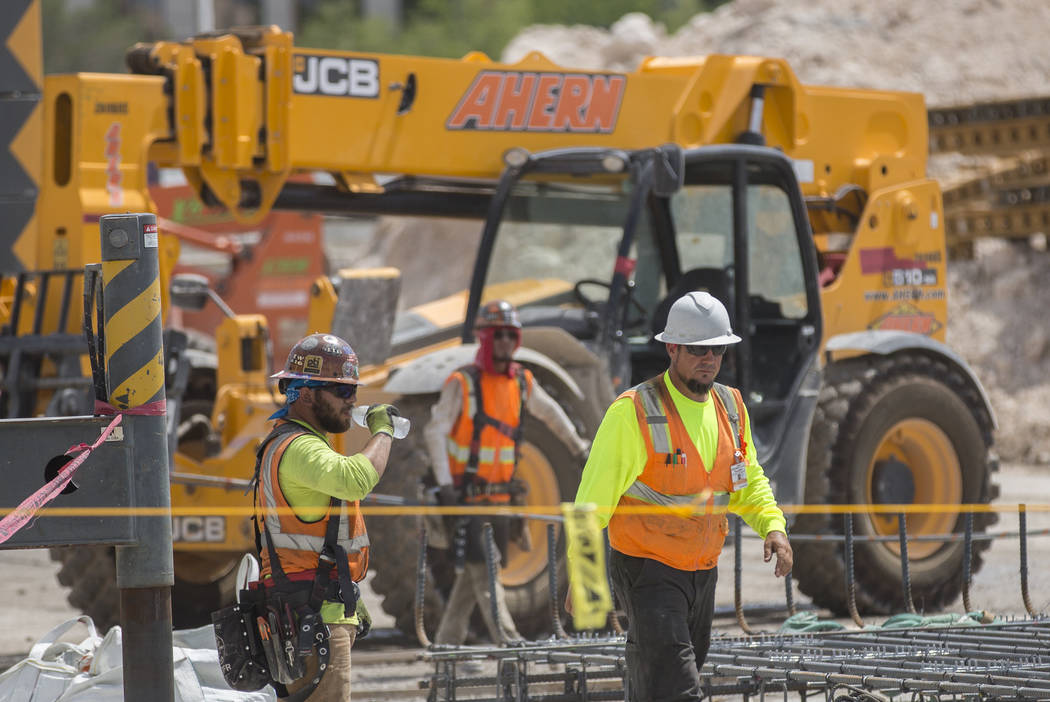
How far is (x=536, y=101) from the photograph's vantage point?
10.4 metres

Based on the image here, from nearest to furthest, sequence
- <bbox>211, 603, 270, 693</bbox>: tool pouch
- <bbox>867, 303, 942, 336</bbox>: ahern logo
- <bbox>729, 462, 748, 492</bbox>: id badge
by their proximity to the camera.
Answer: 1. <bbox>211, 603, 270, 693</bbox>: tool pouch
2. <bbox>729, 462, 748, 492</bbox>: id badge
3. <bbox>867, 303, 942, 336</bbox>: ahern logo

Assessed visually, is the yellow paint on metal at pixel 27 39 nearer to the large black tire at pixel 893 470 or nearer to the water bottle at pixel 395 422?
the water bottle at pixel 395 422

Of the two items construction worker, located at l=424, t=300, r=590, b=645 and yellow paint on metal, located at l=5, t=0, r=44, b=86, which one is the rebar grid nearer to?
construction worker, located at l=424, t=300, r=590, b=645

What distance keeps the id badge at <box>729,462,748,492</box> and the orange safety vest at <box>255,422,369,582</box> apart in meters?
1.38

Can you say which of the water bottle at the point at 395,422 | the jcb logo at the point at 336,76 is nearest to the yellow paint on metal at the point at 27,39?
the jcb logo at the point at 336,76

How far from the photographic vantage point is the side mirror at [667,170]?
9.57 metres

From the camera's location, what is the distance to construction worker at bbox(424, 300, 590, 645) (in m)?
8.81

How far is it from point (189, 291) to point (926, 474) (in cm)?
487

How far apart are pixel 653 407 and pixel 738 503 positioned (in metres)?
0.52

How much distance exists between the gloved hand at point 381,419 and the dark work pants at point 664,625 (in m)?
0.99

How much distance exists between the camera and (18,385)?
8922mm

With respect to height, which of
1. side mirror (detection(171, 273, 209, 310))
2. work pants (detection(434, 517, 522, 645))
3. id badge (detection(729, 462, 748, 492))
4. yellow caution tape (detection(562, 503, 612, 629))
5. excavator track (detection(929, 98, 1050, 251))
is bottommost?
work pants (detection(434, 517, 522, 645))

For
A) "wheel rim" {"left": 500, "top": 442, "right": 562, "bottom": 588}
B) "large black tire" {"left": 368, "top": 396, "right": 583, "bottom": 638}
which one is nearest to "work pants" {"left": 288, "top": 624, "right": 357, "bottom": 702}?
"large black tire" {"left": 368, "top": 396, "right": 583, "bottom": 638}

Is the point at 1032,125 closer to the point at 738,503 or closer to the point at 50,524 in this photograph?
the point at 738,503
